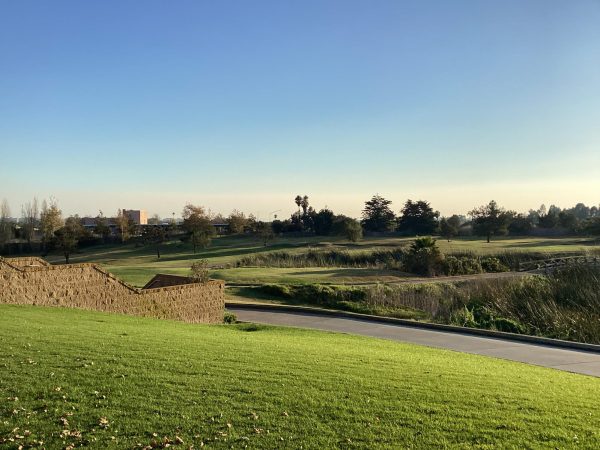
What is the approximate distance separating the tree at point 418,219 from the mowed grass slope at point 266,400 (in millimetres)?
78044

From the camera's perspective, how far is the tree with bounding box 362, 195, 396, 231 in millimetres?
90000

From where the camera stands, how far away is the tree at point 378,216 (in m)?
90.0

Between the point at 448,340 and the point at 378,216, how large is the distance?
75660 mm

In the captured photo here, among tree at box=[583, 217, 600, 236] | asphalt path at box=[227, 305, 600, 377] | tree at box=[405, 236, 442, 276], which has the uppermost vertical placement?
tree at box=[583, 217, 600, 236]

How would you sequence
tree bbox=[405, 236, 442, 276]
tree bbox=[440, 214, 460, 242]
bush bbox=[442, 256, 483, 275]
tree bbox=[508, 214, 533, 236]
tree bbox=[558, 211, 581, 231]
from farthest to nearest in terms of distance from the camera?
tree bbox=[508, 214, 533, 236]
tree bbox=[558, 211, 581, 231]
tree bbox=[440, 214, 460, 242]
bush bbox=[442, 256, 483, 275]
tree bbox=[405, 236, 442, 276]

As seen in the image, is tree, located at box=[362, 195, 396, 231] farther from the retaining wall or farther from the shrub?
the retaining wall

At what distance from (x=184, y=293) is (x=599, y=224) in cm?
6383

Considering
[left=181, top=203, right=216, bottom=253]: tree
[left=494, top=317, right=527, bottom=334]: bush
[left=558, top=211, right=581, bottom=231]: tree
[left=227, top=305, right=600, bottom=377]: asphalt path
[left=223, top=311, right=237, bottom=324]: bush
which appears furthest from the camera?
[left=558, top=211, right=581, bottom=231]: tree

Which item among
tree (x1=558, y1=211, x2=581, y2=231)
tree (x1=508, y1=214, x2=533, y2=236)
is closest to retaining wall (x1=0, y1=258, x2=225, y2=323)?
tree (x1=508, y1=214, x2=533, y2=236)

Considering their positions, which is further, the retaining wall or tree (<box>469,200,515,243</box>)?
tree (<box>469,200,515,243</box>)

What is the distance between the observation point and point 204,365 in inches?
316

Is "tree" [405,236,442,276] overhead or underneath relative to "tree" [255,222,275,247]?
underneath

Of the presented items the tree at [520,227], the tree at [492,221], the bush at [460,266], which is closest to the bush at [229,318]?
the bush at [460,266]

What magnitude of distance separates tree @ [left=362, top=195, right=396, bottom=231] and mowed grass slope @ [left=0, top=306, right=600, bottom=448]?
80.5m
